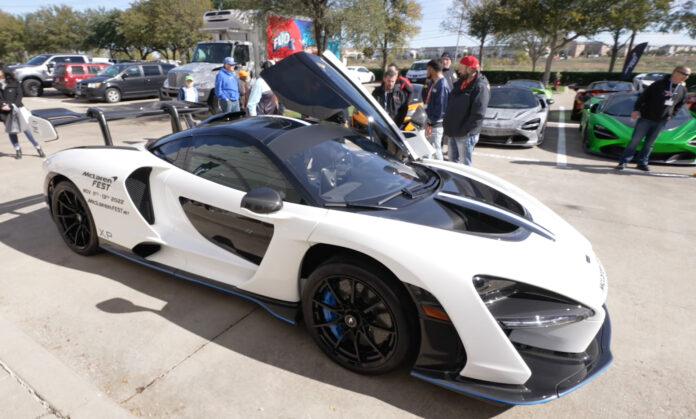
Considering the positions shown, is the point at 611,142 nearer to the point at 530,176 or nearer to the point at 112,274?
the point at 530,176

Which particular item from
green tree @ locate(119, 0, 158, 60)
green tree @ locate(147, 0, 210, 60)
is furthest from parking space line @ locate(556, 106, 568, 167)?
green tree @ locate(119, 0, 158, 60)

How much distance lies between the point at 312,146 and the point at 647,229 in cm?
380

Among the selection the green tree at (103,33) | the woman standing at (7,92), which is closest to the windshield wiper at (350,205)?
the woman standing at (7,92)

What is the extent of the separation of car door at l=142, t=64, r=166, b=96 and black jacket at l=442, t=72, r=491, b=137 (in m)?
14.4

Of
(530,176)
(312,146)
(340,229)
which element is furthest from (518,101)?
(340,229)

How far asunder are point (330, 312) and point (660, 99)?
21.3 feet

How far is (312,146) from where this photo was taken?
2.60 metres

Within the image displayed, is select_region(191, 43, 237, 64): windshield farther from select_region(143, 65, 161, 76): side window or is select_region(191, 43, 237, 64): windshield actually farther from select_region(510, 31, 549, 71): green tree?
select_region(510, 31, 549, 71): green tree

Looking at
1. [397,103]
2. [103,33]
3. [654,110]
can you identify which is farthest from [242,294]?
[103,33]

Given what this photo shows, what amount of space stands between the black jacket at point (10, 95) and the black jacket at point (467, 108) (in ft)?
23.0

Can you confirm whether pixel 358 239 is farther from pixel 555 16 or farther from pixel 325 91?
pixel 555 16

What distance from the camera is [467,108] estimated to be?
4805 mm

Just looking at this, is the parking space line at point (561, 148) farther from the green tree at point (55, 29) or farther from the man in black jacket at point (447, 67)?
the green tree at point (55, 29)

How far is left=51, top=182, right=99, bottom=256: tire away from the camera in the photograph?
10.7 feet
